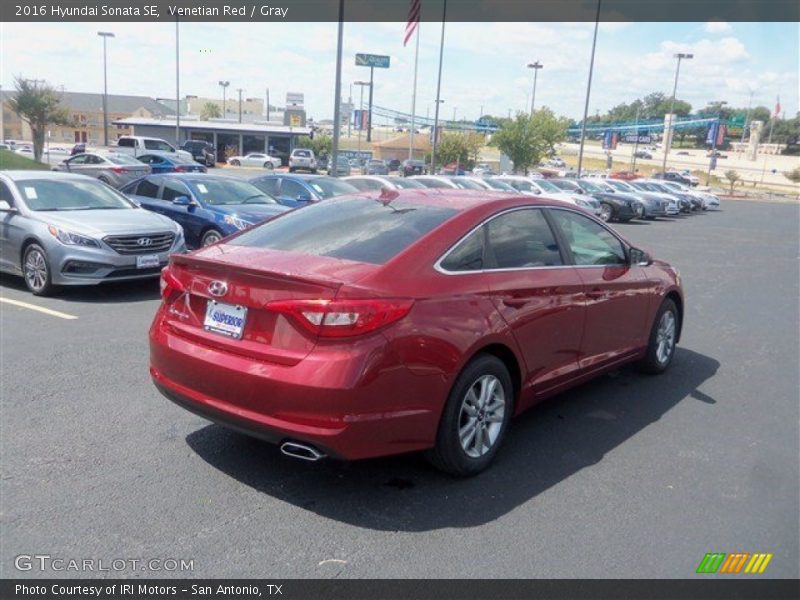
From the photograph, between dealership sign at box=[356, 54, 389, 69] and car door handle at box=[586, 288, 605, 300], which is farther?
dealership sign at box=[356, 54, 389, 69]

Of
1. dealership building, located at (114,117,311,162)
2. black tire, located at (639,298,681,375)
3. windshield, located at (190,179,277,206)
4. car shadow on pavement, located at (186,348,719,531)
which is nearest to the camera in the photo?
car shadow on pavement, located at (186,348,719,531)

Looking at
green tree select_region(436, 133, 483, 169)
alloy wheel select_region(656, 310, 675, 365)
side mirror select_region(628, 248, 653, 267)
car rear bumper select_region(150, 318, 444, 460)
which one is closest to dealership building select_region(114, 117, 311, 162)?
green tree select_region(436, 133, 483, 169)

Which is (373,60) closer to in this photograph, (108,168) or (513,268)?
(108,168)

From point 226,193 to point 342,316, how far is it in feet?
29.1

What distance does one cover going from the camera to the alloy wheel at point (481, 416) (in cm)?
392

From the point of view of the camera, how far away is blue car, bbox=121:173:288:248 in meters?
10.6

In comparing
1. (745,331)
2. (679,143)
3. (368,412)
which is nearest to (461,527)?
(368,412)

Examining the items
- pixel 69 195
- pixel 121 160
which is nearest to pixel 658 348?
pixel 69 195

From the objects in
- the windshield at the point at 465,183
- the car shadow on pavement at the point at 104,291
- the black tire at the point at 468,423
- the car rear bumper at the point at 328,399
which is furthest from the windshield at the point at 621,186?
the car rear bumper at the point at 328,399

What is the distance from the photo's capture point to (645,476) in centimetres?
418

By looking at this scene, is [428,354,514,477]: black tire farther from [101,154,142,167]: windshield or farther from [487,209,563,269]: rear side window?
[101,154,142,167]: windshield

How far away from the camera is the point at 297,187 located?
47.4ft

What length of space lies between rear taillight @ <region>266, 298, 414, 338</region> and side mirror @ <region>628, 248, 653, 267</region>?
2942 millimetres
